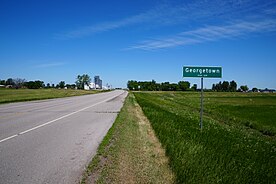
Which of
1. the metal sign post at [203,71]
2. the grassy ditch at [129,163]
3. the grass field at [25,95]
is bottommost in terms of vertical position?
the grassy ditch at [129,163]

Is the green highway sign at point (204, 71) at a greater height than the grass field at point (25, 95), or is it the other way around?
the green highway sign at point (204, 71)

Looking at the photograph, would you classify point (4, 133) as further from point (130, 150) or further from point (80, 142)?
point (130, 150)

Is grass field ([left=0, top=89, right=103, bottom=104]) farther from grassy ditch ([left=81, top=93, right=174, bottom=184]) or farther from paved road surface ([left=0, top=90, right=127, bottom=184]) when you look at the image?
grassy ditch ([left=81, top=93, right=174, bottom=184])

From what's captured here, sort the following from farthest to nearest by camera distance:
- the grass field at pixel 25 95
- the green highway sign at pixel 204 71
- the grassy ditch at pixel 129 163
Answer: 1. the grass field at pixel 25 95
2. the green highway sign at pixel 204 71
3. the grassy ditch at pixel 129 163

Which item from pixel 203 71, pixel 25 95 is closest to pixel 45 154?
pixel 203 71

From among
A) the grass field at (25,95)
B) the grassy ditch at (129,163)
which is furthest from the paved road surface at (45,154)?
the grass field at (25,95)

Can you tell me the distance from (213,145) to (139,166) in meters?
3.23

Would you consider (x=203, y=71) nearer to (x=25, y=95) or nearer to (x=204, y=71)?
(x=204, y=71)

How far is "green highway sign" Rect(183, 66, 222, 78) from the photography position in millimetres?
11000

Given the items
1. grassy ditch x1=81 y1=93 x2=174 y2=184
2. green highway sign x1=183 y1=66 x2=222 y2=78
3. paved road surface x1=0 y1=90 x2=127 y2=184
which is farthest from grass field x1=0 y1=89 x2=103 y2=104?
grassy ditch x1=81 y1=93 x2=174 y2=184

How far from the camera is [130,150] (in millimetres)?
8000

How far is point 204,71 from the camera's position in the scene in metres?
11.1

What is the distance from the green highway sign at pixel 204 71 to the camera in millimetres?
11000

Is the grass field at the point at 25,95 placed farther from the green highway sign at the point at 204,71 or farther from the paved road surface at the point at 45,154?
the green highway sign at the point at 204,71
